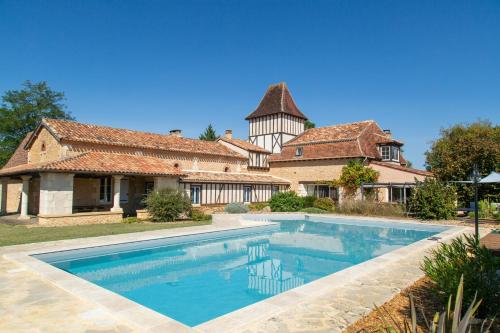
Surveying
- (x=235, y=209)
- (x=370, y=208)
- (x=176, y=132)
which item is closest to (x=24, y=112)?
(x=176, y=132)

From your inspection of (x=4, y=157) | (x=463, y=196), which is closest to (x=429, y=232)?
(x=463, y=196)

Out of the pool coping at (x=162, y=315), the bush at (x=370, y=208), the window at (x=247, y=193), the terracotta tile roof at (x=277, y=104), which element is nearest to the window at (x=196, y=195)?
the window at (x=247, y=193)

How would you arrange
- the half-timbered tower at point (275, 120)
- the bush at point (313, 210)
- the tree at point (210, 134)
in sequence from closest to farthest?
1. the bush at point (313, 210)
2. the half-timbered tower at point (275, 120)
3. the tree at point (210, 134)

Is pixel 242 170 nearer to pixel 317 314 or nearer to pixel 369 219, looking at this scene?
pixel 369 219

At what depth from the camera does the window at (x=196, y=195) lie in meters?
22.5

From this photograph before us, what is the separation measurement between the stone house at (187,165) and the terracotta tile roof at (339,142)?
96 mm

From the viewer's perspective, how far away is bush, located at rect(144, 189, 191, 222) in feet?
55.8

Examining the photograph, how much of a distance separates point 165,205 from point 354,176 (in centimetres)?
1387

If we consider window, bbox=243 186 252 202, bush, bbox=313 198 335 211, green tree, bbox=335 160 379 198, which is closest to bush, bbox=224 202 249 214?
window, bbox=243 186 252 202

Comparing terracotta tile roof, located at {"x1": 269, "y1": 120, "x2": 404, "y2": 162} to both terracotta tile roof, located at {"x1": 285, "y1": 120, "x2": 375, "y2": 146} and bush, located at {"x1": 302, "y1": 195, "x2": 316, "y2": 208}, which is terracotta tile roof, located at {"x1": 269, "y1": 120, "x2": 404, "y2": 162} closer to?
terracotta tile roof, located at {"x1": 285, "y1": 120, "x2": 375, "y2": 146}

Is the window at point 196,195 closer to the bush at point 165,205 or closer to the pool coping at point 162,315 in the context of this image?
the bush at point 165,205

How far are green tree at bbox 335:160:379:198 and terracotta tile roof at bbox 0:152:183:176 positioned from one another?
40.4 feet

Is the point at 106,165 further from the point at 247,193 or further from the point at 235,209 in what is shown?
the point at 247,193

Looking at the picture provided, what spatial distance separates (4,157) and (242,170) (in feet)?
85.8
